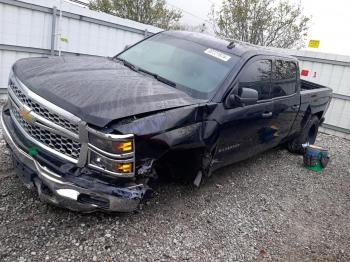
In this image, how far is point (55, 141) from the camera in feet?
8.59

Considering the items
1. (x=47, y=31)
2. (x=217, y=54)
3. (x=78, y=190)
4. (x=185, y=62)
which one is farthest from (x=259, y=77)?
(x=47, y=31)

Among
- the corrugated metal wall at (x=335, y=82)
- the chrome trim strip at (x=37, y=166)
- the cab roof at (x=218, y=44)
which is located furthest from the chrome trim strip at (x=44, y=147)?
the corrugated metal wall at (x=335, y=82)

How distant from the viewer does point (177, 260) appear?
2.70 m

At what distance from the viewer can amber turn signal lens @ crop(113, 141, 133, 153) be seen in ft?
8.04

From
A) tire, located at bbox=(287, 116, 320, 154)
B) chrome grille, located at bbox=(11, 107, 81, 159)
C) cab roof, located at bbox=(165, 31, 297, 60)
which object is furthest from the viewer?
tire, located at bbox=(287, 116, 320, 154)

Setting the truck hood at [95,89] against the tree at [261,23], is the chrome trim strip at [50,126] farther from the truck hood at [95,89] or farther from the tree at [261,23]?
the tree at [261,23]

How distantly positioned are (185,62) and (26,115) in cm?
187

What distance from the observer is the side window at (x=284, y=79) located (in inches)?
178

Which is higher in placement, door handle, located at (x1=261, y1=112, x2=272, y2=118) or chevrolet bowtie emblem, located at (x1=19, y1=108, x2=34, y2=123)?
door handle, located at (x1=261, y1=112, x2=272, y2=118)

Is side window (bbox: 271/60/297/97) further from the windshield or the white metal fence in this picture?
the white metal fence

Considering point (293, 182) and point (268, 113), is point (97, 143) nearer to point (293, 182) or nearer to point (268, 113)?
point (268, 113)

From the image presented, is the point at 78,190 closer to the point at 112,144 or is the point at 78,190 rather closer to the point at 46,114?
the point at 112,144

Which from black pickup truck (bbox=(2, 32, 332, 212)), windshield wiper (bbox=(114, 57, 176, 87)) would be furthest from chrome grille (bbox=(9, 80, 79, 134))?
windshield wiper (bbox=(114, 57, 176, 87))

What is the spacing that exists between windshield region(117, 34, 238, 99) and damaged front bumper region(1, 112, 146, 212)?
1.29 metres
